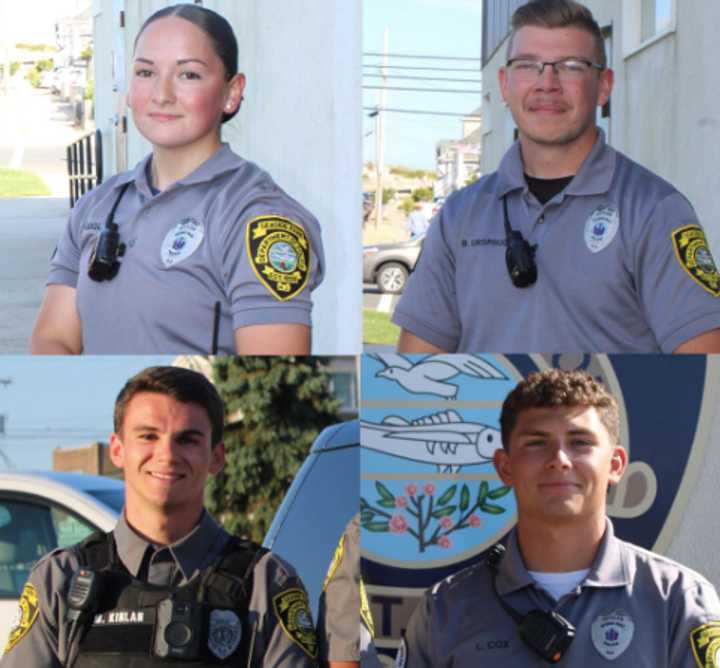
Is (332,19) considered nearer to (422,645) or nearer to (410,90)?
(410,90)

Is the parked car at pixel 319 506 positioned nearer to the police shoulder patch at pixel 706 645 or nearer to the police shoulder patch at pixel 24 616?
the police shoulder patch at pixel 24 616

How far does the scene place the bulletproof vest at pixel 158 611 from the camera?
1.76m

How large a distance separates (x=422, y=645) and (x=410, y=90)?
298cm

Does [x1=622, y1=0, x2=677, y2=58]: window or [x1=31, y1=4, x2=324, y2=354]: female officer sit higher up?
[x1=622, y1=0, x2=677, y2=58]: window

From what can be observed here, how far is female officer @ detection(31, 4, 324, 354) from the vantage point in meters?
2.09

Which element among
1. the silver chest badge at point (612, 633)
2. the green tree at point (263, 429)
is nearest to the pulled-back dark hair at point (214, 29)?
the green tree at point (263, 429)

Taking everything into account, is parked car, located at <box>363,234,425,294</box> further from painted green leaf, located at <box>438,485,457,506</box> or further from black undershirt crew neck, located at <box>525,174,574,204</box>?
painted green leaf, located at <box>438,485,457,506</box>

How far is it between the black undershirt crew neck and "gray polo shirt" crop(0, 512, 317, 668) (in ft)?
3.11

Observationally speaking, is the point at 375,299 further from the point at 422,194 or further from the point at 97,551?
the point at 97,551

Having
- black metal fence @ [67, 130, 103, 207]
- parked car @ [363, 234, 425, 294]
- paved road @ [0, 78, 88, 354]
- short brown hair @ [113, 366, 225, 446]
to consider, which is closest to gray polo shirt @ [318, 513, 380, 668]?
short brown hair @ [113, 366, 225, 446]

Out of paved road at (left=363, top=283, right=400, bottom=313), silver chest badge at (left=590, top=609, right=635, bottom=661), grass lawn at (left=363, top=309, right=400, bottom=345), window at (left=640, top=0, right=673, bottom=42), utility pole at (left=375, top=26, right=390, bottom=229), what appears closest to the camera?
silver chest badge at (left=590, top=609, right=635, bottom=661)

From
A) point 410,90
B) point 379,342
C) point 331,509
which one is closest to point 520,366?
point 331,509

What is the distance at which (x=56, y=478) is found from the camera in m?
1.79

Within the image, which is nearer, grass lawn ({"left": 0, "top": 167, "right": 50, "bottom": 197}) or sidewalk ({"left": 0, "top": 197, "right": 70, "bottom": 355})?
sidewalk ({"left": 0, "top": 197, "right": 70, "bottom": 355})
